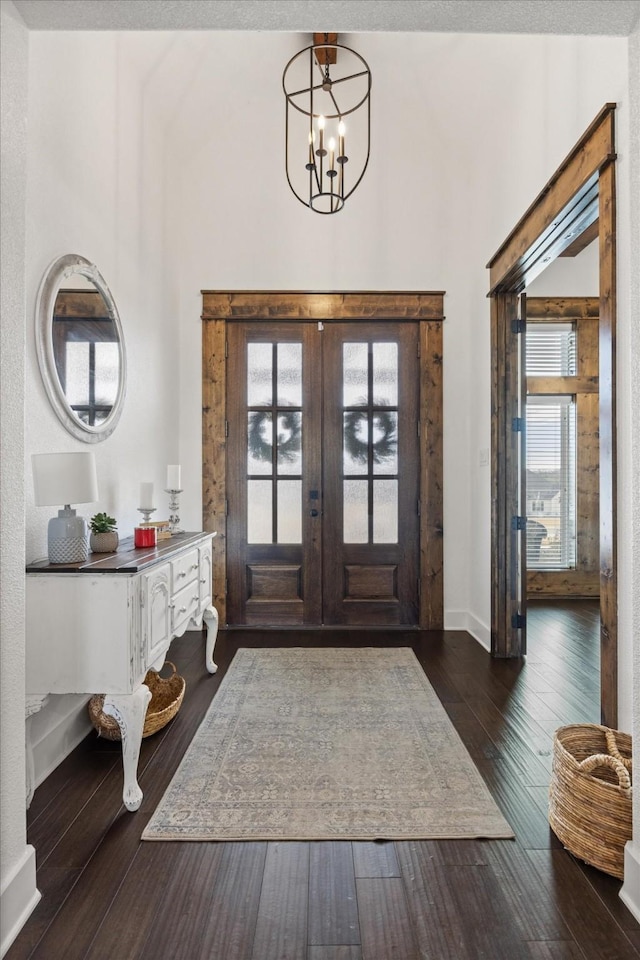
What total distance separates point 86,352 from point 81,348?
1.9 inches

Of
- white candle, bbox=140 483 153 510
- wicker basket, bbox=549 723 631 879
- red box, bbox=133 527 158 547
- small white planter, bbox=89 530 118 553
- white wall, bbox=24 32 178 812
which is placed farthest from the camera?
white candle, bbox=140 483 153 510

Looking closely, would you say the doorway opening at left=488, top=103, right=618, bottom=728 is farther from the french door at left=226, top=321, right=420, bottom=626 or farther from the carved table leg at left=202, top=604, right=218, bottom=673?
the carved table leg at left=202, top=604, right=218, bottom=673

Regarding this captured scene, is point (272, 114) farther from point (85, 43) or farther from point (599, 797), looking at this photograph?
point (599, 797)

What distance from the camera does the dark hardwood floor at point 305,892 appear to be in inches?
53.8

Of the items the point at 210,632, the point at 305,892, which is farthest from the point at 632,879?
the point at 210,632

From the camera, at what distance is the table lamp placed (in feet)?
6.43

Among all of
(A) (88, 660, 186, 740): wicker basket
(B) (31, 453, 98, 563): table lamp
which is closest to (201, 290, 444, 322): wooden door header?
(B) (31, 453, 98, 563): table lamp

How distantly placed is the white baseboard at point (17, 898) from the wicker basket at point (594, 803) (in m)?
1.55

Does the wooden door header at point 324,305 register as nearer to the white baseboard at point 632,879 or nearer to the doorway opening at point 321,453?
the doorway opening at point 321,453

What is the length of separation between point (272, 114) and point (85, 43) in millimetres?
1933

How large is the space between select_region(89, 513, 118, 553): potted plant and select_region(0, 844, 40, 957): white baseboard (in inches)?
44.6

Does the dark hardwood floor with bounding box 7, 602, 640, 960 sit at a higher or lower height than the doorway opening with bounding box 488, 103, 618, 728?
lower

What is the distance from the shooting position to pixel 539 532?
5.46m

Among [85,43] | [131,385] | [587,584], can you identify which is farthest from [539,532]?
[85,43]
